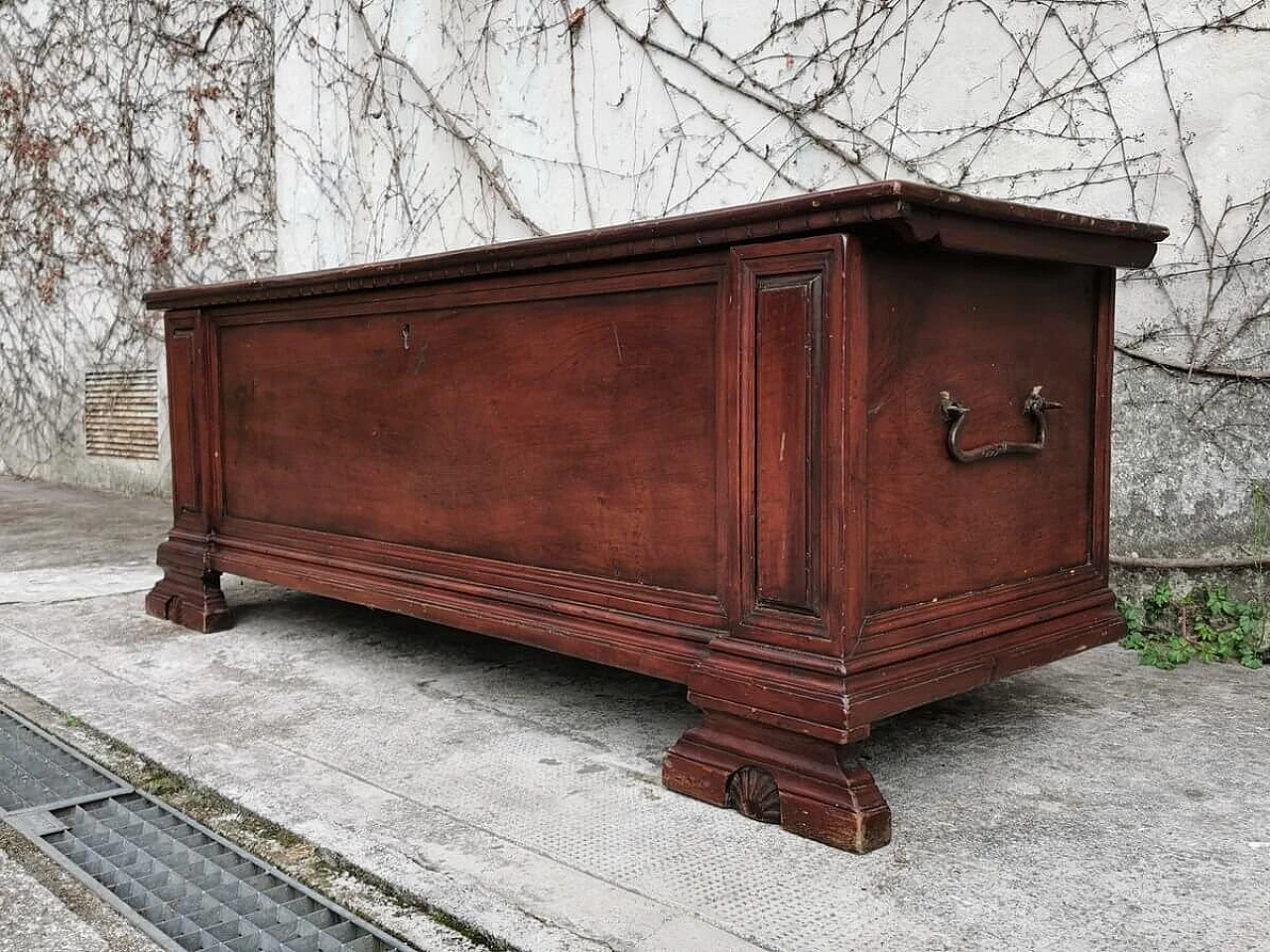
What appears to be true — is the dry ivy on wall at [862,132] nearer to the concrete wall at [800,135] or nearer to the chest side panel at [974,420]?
the concrete wall at [800,135]

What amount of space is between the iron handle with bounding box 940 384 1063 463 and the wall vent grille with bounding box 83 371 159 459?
5.05 metres

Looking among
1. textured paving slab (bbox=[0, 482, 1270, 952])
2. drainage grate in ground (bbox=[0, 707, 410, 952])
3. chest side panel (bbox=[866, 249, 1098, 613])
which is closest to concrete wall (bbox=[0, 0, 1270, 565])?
textured paving slab (bbox=[0, 482, 1270, 952])

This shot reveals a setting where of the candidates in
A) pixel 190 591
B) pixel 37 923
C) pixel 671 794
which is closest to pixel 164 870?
pixel 37 923

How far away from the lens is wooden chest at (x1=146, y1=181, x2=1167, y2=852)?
1.54 m

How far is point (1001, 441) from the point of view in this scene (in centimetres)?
182

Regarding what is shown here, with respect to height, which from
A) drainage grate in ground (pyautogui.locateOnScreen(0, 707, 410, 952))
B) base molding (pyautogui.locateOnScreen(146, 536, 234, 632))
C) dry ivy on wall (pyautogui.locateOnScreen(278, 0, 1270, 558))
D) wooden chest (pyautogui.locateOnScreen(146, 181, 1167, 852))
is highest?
dry ivy on wall (pyautogui.locateOnScreen(278, 0, 1270, 558))

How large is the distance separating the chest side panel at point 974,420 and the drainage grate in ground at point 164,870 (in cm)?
85

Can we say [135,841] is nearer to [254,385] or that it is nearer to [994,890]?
[994,890]

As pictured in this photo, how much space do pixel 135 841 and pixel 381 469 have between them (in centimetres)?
98

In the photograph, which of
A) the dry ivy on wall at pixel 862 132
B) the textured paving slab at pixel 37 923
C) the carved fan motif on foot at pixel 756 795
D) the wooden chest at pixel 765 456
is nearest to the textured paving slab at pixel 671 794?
the carved fan motif on foot at pixel 756 795

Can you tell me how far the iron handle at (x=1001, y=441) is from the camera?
170 centimetres

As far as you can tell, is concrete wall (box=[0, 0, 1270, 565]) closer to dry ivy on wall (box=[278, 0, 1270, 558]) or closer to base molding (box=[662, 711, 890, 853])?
dry ivy on wall (box=[278, 0, 1270, 558])

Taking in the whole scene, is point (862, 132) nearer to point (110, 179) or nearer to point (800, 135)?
point (800, 135)

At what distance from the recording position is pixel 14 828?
163 cm
